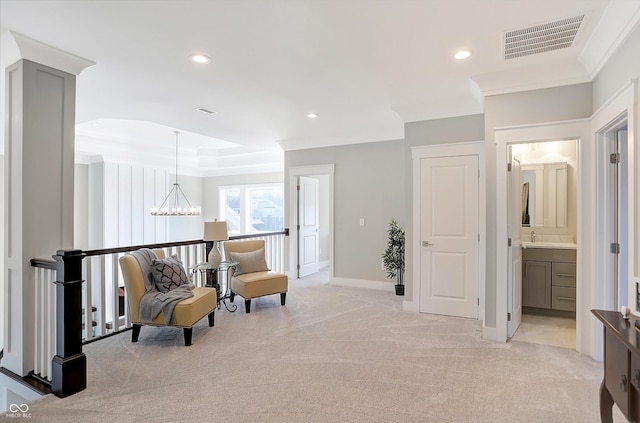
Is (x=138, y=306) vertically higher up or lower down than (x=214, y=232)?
lower down

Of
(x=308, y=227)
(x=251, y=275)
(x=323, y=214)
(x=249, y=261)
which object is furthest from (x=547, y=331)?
(x=323, y=214)

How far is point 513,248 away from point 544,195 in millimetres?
1633

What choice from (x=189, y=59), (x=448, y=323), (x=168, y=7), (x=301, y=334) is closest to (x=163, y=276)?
(x=301, y=334)

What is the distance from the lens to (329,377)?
2.66m

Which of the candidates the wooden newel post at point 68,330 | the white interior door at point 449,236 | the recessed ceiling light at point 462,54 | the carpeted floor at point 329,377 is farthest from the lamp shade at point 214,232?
the recessed ceiling light at point 462,54

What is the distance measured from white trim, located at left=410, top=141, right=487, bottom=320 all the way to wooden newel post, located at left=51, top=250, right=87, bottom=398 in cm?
342

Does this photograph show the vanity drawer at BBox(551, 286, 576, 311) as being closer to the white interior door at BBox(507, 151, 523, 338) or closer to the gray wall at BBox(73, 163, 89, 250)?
the white interior door at BBox(507, 151, 523, 338)

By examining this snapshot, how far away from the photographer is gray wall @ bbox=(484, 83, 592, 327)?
3.12 m

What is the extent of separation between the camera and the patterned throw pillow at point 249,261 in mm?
4711

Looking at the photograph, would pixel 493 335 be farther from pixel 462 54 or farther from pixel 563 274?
pixel 462 54

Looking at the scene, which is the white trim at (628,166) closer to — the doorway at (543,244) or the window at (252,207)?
the doorway at (543,244)

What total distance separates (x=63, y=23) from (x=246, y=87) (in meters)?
1.57

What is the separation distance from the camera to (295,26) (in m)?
2.45

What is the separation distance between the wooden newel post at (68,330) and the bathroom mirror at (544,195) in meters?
5.13
